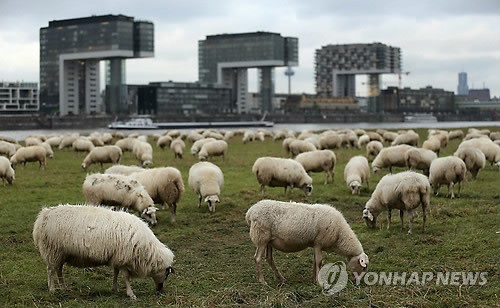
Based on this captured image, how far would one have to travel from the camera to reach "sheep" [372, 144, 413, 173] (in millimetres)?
21562

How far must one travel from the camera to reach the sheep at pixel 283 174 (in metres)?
17.6

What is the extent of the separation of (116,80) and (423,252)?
156256 millimetres

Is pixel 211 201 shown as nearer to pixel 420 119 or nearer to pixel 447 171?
pixel 447 171

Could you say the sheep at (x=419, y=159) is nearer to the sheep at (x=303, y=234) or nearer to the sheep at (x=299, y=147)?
the sheep at (x=299, y=147)

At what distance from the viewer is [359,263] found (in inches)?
371

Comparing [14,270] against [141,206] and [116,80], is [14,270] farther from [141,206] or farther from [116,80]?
[116,80]

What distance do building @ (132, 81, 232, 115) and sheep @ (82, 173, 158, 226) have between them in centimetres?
15440

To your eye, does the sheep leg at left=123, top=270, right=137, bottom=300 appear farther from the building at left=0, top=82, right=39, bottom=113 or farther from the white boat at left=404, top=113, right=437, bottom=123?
the white boat at left=404, top=113, right=437, bottom=123

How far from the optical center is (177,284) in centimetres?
950

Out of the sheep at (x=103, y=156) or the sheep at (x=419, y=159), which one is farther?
the sheep at (x=103, y=156)

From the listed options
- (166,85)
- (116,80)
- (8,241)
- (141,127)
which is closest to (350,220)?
(8,241)

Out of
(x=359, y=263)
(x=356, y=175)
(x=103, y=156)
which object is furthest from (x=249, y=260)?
(x=103, y=156)

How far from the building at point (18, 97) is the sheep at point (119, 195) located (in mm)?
148393

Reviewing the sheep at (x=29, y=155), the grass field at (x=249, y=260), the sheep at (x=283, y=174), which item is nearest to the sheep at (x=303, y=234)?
the grass field at (x=249, y=260)
